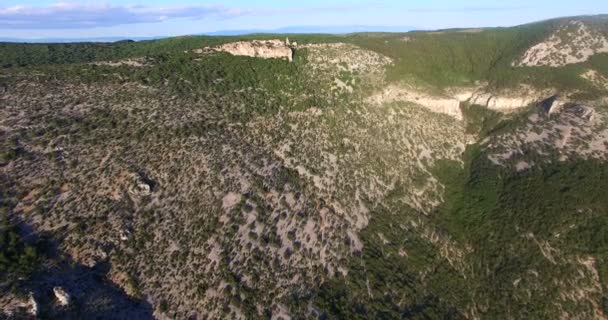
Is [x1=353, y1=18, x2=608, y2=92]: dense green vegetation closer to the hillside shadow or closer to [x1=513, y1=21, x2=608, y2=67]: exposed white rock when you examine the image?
[x1=513, y1=21, x2=608, y2=67]: exposed white rock

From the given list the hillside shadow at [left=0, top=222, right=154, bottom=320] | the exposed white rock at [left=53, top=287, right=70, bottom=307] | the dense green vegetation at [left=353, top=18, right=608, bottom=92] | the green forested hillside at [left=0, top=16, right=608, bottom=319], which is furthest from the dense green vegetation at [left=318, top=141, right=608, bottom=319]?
the dense green vegetation at [left=353, top=18, right=608, bottom=92]

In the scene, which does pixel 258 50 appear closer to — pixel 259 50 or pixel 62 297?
pixel 259 50

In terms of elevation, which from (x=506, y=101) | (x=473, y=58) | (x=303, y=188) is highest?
(x=473, y=58)

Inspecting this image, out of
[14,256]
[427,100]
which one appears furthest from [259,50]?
[14,256]

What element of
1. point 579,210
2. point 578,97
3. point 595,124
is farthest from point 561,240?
point 578,97

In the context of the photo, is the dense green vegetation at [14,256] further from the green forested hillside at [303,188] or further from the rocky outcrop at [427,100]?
the rocky outcrop at [427,100]

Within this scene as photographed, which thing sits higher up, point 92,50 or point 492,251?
point 92,50
